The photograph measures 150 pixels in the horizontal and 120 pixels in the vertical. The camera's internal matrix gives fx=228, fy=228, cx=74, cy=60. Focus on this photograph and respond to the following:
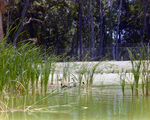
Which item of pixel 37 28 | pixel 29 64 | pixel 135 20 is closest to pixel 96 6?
pixel 135 20

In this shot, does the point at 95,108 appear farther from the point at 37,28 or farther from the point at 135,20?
the point at 135,20

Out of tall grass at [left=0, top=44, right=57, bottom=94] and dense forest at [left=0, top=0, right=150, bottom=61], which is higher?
dense forest at [left=0, top=0, right=150, bottom=61]

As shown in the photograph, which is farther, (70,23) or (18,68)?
(70,23)

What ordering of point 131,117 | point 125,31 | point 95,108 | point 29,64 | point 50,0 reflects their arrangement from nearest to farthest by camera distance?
point 131,117 → point 95,108 → point 29,64 → point 50,0 → point 125,31

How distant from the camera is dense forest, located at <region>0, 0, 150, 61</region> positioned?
2008 cm

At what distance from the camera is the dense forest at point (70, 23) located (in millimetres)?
20078

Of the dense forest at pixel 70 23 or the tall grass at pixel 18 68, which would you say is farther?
the dense forest at pixel 70 23

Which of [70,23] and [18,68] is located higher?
[70,23]

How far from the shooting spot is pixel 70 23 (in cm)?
2483

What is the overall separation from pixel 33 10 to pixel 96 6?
25.9 feet

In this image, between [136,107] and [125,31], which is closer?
[136,107]

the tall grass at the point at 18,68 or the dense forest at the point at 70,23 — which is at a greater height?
the dense forest at the point at 70,23

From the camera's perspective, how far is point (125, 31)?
31297 millimetres

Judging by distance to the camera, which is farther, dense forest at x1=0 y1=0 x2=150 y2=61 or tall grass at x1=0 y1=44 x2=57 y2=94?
dense forest at x1=0 y1=0 x2=150 y2=61
